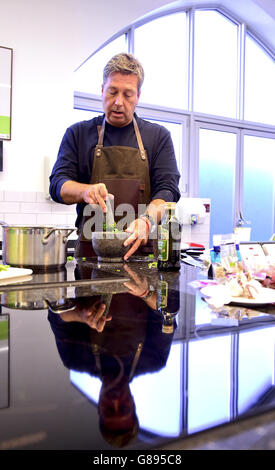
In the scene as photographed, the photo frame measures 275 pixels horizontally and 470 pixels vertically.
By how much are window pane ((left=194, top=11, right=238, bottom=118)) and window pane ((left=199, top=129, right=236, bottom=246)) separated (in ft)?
1.11

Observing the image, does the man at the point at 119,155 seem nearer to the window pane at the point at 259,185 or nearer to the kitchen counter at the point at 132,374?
the kitchen counter at the point at 132,374

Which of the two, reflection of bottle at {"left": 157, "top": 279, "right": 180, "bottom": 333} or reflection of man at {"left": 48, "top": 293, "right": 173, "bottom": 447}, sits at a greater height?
reflection of bottle at {"left": 157, "top": 279, "right": 180, "bottom": 333}

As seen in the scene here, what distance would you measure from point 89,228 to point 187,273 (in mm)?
733

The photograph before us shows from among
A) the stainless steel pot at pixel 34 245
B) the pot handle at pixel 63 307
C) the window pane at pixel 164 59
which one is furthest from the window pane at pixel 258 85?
the pot handle at pixel 63 307

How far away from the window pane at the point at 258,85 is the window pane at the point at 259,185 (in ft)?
1.09

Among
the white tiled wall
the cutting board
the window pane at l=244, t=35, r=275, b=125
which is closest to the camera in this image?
the cutting board

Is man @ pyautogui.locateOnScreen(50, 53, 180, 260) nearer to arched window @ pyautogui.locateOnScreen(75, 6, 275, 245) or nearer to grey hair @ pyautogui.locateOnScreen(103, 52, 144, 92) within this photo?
grey hair @ pyautogui.locateOnScreen(103, 52, 144, 92)

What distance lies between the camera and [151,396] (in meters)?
0.38

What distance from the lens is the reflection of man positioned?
0.34m

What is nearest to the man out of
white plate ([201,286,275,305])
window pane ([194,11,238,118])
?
white plate ([201,286,275,305])

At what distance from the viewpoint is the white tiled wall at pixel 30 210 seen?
360cm

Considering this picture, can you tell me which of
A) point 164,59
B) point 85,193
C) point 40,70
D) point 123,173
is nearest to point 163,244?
point 85,193

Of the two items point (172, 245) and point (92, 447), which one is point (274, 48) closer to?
point (172, 245)

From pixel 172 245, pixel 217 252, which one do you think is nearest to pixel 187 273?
pixel 172 245
